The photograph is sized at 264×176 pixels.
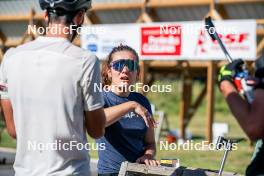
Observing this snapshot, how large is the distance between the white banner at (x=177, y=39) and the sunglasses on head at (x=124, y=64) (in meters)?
8.70

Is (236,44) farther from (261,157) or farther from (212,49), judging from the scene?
(261,157)

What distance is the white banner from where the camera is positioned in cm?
1416

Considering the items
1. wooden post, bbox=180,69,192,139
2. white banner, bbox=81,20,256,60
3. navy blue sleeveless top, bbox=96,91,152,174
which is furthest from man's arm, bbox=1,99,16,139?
wooden post, bbox=180,69,192,139

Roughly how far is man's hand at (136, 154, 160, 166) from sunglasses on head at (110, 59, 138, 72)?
63 centimetres

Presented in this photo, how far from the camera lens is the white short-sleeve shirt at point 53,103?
3271 millimetres

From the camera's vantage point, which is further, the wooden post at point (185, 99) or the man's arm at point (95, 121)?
the wooden post at point (185, 99)

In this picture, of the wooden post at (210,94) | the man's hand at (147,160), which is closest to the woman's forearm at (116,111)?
the man's hand at (147,160)

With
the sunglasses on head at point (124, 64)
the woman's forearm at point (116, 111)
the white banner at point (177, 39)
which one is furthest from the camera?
the white banner at point (177, 39)

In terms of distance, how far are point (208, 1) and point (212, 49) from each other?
125 centimetres

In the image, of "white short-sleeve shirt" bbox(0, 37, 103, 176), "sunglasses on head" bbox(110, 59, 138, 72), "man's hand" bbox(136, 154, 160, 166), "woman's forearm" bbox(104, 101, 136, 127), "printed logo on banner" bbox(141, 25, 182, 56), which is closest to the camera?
"white short-sleeve shirt" bbox(0, 37, 103, 176)

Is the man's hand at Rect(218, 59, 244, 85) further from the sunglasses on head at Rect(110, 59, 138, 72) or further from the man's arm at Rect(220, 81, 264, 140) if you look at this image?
the sunglasses on head at Rect(110, 59, 138, 72)

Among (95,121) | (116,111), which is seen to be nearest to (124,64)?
(116,111)

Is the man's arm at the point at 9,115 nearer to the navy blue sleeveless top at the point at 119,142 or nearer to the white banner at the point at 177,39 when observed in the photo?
the navy blue sleeveless top at the point at 119,142

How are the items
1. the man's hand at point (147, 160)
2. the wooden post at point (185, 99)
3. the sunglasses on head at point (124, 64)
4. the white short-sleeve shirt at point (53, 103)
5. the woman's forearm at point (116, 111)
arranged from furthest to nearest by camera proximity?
the wooden post at point (185, 99)
the sunglasses on head at point (124, 64)
the man's hand at point (147, 160)
the woman's forearm at point (116, 111)
the white short-sleeve shirt at point (53, 103)
